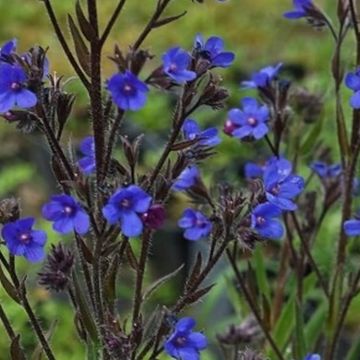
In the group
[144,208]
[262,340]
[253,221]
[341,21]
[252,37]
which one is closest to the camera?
[144,208]

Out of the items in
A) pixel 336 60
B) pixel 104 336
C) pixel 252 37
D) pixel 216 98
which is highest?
pixel 252 37

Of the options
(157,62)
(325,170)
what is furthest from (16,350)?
(157,62)

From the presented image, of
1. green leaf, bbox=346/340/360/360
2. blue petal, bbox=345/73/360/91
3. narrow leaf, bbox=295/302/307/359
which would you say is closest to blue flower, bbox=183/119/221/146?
blue petal, bbox=345/73/360/91

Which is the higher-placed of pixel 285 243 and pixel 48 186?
pixel 48 186

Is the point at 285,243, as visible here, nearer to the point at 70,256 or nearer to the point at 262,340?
the point at 262,340

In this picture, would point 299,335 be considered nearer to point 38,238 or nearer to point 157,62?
point 38,238

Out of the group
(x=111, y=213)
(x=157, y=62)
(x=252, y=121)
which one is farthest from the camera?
(x=157, y=62)

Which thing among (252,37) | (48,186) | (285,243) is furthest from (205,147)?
(252,37)

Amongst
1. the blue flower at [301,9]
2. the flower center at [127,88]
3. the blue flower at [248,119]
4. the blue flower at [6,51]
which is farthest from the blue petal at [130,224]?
the blue flower at [301,9]
